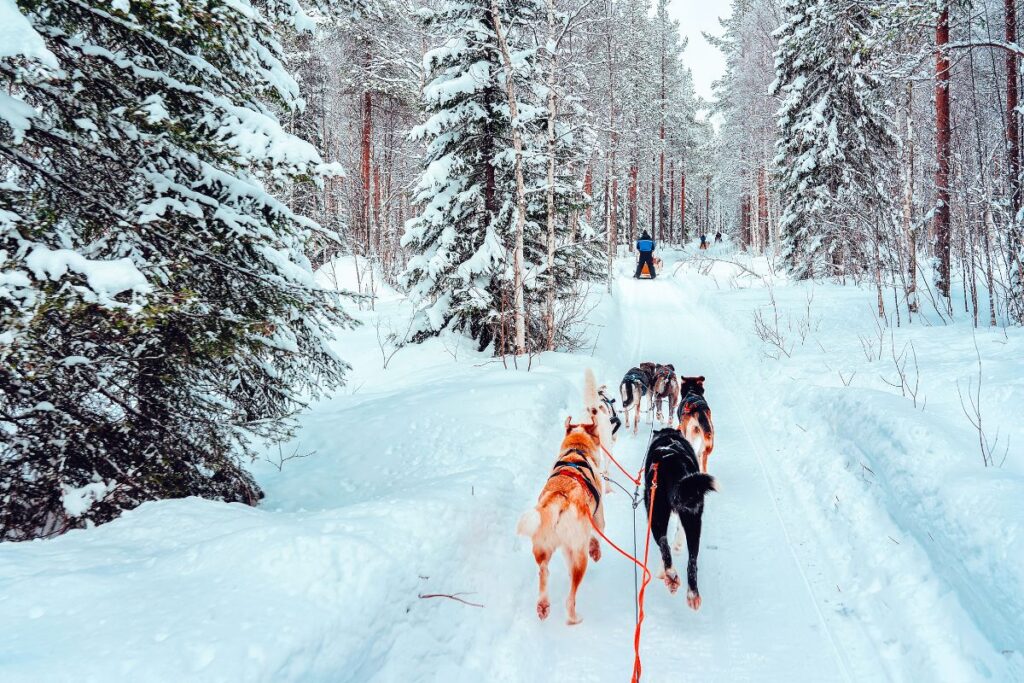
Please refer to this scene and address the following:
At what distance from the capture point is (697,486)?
3816 mm

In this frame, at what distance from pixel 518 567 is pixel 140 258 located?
3.99 metres

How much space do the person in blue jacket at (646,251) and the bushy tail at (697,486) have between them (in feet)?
74.4

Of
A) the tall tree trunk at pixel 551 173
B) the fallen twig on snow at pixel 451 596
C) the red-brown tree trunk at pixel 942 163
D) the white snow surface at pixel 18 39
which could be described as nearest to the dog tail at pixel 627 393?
the tall tree trunk at pixel 551 173

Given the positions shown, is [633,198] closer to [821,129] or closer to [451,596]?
[821,129]

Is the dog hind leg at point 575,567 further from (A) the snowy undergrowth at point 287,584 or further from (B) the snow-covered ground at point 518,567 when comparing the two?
(A) the snowy undergrowth at point 287,584

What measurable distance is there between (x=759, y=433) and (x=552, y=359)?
4.50 m

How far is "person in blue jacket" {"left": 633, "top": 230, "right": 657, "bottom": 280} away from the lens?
83.9ft

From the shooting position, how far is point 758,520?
16.1 ft

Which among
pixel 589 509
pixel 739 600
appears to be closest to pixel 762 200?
pixel 739 600

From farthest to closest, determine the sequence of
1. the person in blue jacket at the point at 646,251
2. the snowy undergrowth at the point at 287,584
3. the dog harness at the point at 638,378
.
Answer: the person in blue jacket at the point at 646,251 → the dog harness at the point at 638,378 → the snowy undergrowth at the point at 287,584

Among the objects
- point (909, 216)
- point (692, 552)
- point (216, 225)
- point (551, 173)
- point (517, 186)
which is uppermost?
point (551, 173)

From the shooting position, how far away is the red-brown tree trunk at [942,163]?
9.52 meters

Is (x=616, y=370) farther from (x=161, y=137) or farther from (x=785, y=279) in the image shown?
(x=785, y=279)

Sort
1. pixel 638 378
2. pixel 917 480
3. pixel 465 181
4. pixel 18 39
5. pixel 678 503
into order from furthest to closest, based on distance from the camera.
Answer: pixel 465 181
pixel 638 378
pixel 917 480
pixel 678 503
pixel 18 39
